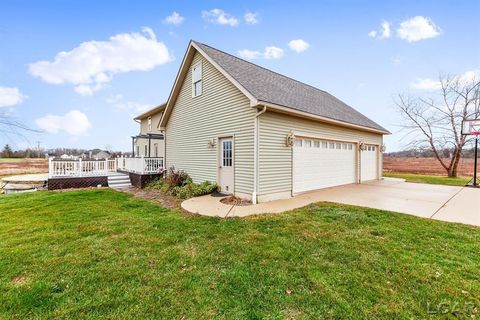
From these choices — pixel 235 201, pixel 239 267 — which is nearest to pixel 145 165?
pixel 235 201

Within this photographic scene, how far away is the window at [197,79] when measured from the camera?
33.1ft

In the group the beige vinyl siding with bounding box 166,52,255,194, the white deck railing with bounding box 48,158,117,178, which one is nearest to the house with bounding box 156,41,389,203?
the beige vinyl siding with bounding box 166,52,255,194

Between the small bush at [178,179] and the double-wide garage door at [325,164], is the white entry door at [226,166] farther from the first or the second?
the double-wide garage door at [325,164]

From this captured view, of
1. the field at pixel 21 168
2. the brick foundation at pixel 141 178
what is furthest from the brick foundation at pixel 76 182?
the field at pixel 21 168

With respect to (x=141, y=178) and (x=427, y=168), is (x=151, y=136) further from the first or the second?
(x=427, y=168)

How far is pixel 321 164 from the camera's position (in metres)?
10.2

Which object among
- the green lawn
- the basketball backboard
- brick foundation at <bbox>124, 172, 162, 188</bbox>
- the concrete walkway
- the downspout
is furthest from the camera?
the basketball backboard

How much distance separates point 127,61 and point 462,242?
55.0ft

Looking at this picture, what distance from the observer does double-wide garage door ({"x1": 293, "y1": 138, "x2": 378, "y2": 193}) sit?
9078 millimetres

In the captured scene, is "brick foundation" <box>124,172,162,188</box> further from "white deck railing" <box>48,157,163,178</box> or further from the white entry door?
the white entry door

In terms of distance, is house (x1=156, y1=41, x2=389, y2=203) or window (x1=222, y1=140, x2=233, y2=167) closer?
house (x1=156, y1=41, x2=389, y2=203)

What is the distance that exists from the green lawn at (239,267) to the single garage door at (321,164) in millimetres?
3429

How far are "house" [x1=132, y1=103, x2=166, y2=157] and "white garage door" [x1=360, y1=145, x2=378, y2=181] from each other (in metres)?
12.3

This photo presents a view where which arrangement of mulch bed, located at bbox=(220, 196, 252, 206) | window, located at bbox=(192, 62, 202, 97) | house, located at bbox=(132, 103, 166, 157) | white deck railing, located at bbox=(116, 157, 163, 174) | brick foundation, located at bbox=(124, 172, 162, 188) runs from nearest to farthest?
mulch bed, located at bbox=(220, 196, 252, 206)
window, located at bbox=(192, 62, 202, 97)
brick foundation, located at bbox=(124, 172, 162, 188)
white deck railing, located at bbox=(116, 157, 163, 174)
house, located at bbox=(132, 103, 166, 157)
